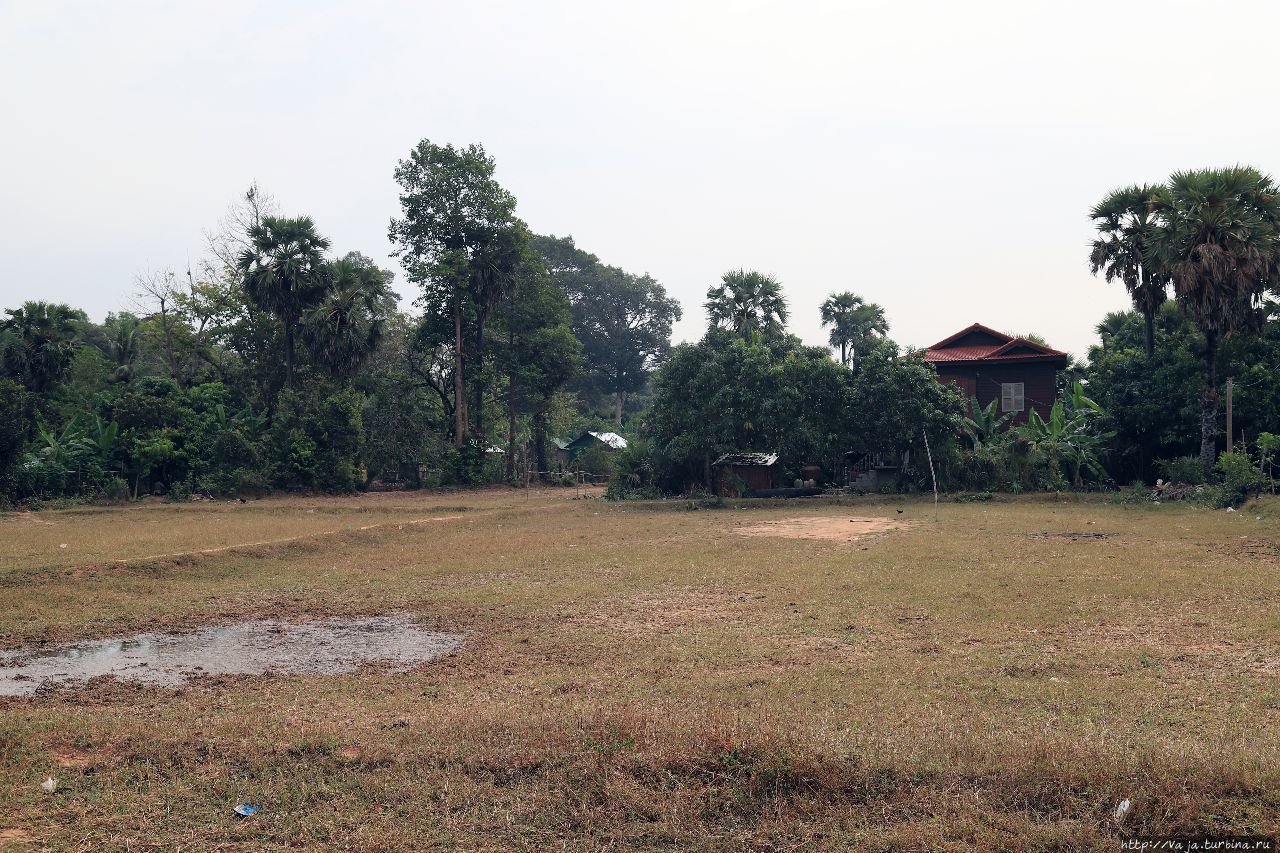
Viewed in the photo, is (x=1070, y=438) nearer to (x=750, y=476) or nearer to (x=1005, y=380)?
(x=1005, y=380)

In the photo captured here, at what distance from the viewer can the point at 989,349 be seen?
42344mm

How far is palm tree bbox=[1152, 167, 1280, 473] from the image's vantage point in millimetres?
28172

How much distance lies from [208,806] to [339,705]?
2428 millimetres

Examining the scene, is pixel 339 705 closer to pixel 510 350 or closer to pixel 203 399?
pixel 203 399

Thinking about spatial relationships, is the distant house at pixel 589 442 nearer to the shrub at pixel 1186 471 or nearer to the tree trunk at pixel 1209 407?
the shrub at pixel 1186 471

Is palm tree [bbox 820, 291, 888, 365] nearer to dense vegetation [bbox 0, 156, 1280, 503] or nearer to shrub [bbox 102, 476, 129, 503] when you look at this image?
dense vegetation [bbox 0, 156, 1280, 503]

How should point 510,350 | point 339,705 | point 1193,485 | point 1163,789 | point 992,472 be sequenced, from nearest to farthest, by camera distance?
point 1163,789
point 339,705
point 1193,485
point 992,472
point 510,350

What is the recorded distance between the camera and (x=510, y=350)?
47.3 metres

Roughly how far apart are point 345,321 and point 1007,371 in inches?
1175

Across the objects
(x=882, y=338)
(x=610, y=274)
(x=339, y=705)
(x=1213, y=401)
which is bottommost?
(x=339, y=705)

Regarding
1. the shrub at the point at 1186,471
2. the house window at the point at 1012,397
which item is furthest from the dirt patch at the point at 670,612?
the house window at the point at 1012,397

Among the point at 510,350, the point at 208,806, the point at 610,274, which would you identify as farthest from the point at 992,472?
the point at 610,274

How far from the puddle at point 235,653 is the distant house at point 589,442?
141 ft

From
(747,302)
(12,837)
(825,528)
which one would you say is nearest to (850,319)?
(747,302)
